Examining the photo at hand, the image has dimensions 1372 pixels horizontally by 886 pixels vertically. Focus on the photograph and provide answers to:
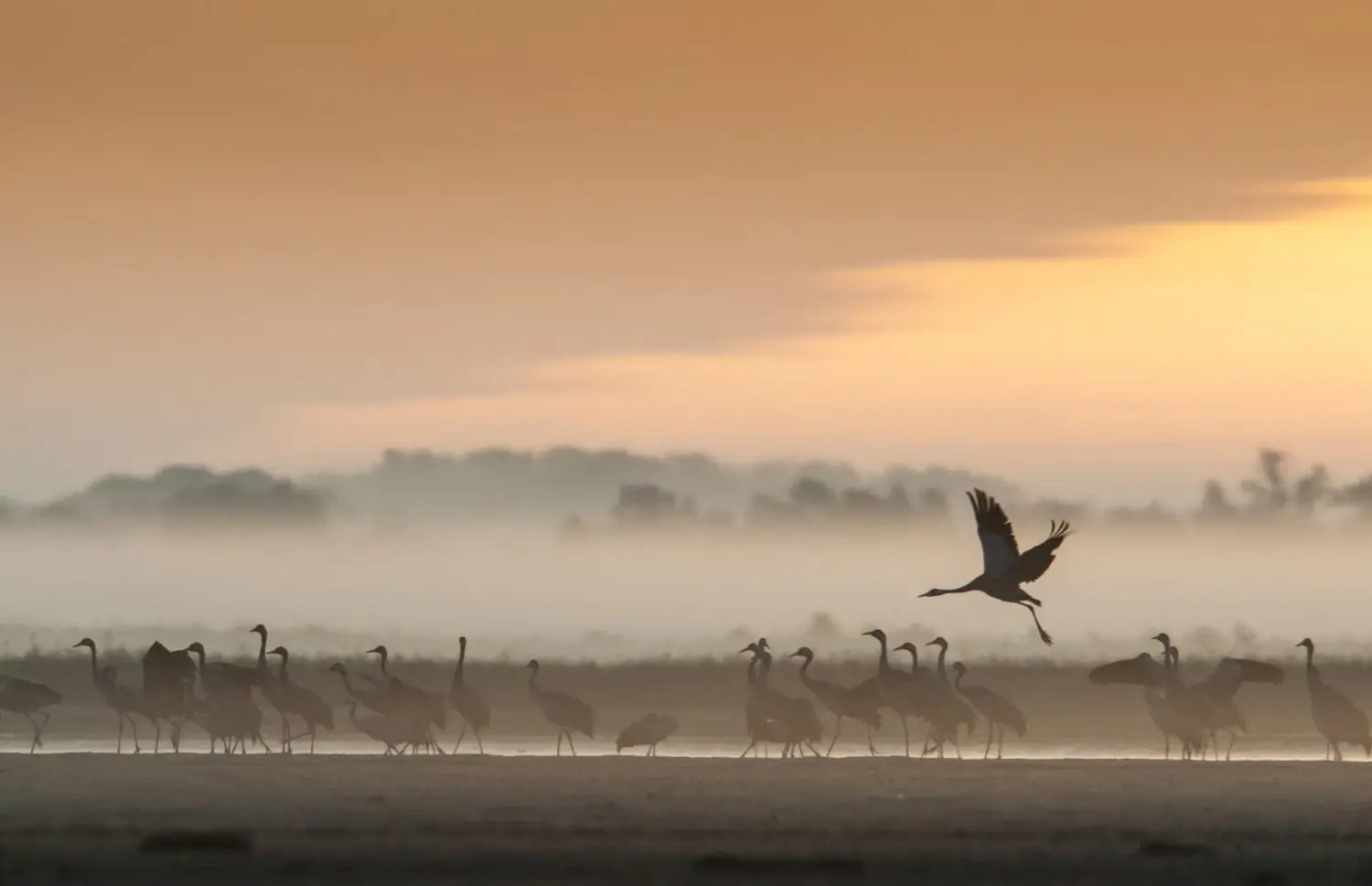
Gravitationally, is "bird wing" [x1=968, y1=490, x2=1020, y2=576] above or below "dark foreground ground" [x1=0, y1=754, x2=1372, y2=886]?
above

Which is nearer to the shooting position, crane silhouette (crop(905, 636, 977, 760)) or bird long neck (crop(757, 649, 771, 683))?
crane silhouette (crop(905, 636, 977, 760))

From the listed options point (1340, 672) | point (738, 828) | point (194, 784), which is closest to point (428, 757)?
point (194, 784)

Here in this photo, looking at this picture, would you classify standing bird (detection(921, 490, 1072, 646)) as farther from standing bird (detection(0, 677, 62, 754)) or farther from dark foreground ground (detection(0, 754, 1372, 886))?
standing bird (detection(0, 677, 62, 754))

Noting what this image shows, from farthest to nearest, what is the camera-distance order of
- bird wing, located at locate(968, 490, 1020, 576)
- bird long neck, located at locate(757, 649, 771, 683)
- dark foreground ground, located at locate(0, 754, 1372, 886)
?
1. bird long neck, located at locate(757, 649, 771, 683)
2. bird wing, located at locate(968, 490, 1020, 576)
3. dark foreground ground, located at locate(0, 754, 1372, 886)

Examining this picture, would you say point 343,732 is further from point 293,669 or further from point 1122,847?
point 1122,847

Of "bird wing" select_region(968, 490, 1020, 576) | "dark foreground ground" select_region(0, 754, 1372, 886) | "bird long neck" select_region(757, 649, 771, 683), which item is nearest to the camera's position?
"dark foreground ground" select_region(0, 754, 1372, 886)

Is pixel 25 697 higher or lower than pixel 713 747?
higher

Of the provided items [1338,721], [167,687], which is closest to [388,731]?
[167,687]

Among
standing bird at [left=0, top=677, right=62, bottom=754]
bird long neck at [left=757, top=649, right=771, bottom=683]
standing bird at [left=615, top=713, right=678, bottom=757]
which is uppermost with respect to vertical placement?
bird long neck at [left=757, top=649, right=771, bottom=683]

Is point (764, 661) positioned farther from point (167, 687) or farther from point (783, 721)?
point (167, 687)

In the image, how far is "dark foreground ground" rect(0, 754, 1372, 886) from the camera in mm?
20562

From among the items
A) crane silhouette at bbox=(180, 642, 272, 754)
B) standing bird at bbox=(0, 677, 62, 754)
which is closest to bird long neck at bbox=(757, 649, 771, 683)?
crane silhouette at bbox=(180, 642, 272, 754)

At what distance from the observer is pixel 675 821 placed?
23.8m

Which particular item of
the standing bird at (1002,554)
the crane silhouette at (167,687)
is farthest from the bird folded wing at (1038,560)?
the crane silhouette at (167,687)
